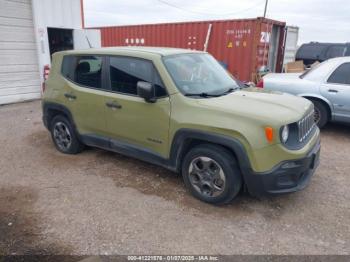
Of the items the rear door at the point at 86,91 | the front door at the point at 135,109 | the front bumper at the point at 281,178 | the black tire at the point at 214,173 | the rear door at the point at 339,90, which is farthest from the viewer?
the rear door at the point at 339,90

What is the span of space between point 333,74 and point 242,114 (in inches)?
161

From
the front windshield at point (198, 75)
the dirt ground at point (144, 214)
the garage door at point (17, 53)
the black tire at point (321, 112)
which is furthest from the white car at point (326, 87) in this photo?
the garage door at point (17, 53)

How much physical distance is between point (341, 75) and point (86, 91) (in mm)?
4978

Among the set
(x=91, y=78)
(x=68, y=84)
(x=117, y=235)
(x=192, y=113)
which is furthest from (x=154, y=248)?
(x=68, y=84)

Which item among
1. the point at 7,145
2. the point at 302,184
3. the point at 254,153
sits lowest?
the point at 7,145

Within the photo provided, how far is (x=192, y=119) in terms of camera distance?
3.54m

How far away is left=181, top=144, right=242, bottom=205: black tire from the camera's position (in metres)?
3.41

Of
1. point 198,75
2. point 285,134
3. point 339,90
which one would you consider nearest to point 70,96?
point 198,75

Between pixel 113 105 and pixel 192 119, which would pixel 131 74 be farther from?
pixel 192 119

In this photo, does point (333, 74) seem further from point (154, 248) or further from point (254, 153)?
point (154, 248)

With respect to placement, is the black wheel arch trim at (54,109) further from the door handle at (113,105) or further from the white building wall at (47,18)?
the white building wall at (47,18)

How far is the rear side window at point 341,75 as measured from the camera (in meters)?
6.20

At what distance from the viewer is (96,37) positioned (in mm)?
11531

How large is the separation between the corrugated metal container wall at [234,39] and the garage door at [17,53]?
467 cm
